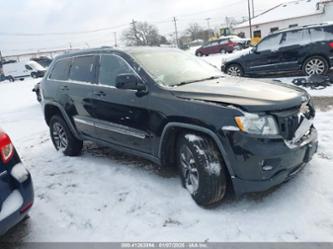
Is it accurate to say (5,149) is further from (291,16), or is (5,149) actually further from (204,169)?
(291,16)

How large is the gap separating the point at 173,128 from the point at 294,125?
123 cm

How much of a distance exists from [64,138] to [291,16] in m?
42.1

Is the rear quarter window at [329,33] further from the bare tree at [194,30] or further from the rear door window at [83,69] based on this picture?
the bare tree at [194,30]

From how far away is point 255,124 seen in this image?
2.98m

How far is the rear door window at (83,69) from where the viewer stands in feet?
15.4

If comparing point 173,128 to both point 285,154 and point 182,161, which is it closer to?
point 182,161

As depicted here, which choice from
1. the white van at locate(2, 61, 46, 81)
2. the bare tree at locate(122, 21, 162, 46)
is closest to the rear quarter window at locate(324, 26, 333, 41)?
the white van at locate(2, 61, 46, 81)

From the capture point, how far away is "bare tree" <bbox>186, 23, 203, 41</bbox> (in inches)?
3041

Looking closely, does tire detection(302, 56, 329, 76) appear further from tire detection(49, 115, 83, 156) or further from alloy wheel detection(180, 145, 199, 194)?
alloy wheel detection(180, 145, 199, 194)

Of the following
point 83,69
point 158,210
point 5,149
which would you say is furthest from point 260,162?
point 83,69

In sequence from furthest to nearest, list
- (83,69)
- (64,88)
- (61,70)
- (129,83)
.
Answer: (61,70)
(64,88)
(83,69)
(129,83)

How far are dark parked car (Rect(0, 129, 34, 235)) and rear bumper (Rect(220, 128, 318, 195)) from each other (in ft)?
6.42

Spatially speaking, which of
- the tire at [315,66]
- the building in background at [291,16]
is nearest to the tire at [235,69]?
the tire at [315,66]

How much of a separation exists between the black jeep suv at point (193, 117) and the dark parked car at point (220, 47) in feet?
91.0
